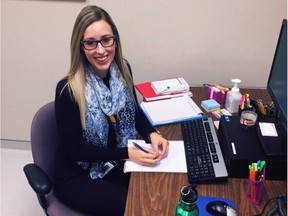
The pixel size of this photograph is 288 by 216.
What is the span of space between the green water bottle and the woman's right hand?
0.92ft

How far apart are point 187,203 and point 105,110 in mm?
676

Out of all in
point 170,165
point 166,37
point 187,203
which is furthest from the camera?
point 166,37

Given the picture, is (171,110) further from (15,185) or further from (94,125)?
(15,185)

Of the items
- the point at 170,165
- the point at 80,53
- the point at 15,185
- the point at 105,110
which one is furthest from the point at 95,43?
the point at 15,185

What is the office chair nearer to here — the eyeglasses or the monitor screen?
the eyeglasses

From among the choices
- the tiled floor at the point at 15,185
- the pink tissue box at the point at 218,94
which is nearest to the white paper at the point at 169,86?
the pink tissue box at the point at 218,94

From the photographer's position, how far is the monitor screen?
1080 mm

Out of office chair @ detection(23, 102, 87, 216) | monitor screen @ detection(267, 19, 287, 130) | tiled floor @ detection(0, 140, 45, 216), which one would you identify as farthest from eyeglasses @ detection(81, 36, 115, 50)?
tiled floor @ detection(0, 140, 45, 216)

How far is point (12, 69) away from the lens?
7.06 ft

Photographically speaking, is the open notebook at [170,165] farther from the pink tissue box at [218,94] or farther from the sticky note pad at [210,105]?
the pink tissue box at [218,94]

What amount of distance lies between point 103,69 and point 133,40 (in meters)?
0.57

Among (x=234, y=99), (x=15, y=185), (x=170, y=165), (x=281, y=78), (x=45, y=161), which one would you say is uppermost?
(x=281, y=78)

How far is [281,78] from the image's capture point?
114cm

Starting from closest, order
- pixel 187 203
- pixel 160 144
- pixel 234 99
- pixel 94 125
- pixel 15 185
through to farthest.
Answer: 1. pixel 187 203
2. pixel 160 144
3. pixel 94 125
4. pixel 234 99
5. pixel 15 185
